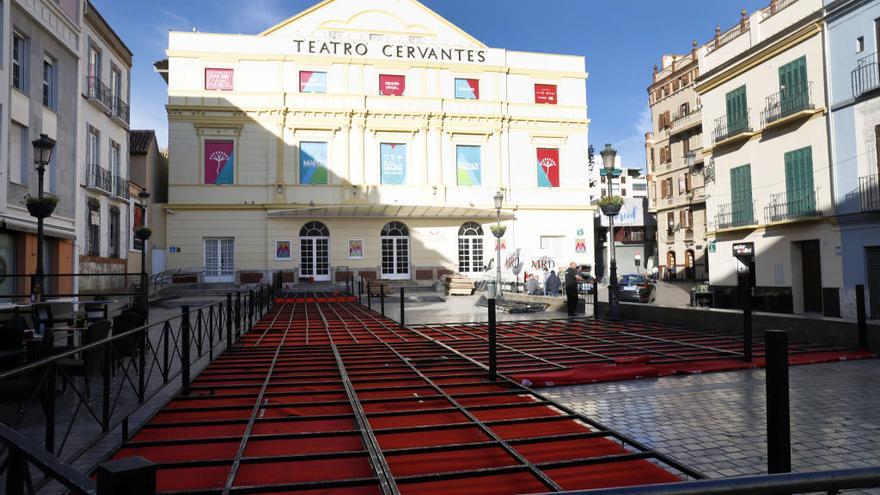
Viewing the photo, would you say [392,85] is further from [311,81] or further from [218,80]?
[218,80]

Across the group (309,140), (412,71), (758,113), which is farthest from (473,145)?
(758,113)

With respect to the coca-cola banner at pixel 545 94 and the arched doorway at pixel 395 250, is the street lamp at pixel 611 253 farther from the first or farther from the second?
the coca-cola banner at pixel 545 94

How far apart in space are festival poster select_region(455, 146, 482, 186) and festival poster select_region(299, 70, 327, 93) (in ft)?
29.6

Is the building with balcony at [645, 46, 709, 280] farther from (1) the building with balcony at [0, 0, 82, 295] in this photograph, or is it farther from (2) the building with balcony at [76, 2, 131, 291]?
(1) the building with balcony at [0, 0, 82, 295]

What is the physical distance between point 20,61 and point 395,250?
2128cm

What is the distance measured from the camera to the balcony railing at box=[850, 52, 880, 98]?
16797 mm

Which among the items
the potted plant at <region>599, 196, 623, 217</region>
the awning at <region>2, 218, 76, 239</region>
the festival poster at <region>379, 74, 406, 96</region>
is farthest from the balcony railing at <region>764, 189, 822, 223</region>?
the awning at <region>2, 218, 76, 239</region>

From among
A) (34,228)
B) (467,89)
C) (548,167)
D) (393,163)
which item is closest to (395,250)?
(393,163)

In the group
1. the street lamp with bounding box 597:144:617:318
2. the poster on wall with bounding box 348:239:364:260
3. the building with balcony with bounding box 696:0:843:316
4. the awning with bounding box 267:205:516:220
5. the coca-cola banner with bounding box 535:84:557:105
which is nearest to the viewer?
the street lamp with bounding box 597:144:617:318

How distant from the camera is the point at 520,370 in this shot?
806 cm

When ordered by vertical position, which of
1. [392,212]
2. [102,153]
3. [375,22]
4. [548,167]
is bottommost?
[392,212]

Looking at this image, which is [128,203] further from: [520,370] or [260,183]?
[520,370]

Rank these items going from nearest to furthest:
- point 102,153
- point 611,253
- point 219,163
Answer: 1. point 611,253
2. point 102,153
3. point 219,163

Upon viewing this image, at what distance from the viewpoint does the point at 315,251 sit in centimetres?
3438
